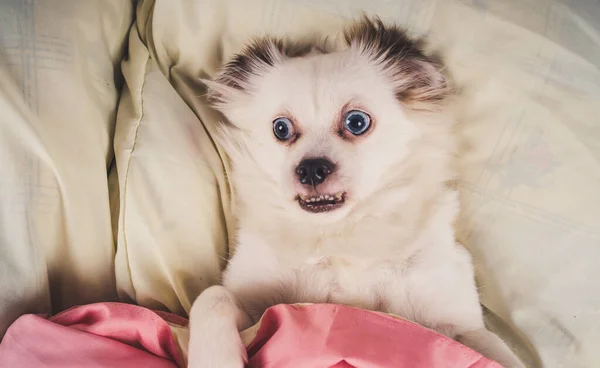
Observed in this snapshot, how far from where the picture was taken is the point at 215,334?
3.51ft

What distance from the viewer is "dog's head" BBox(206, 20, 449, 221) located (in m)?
1.22

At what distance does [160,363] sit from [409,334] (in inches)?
20.3

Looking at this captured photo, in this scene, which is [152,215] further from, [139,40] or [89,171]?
[139,40]

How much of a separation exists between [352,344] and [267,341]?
18 cm

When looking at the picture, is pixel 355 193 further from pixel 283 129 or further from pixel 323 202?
pixel 283 129

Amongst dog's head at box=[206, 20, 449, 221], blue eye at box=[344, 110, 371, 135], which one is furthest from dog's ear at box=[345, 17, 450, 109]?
blue eye at box=[344, 110, 371, 135]

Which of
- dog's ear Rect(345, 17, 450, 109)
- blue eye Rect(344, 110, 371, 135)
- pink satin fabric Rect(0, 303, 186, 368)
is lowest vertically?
pink satin fabric Rect(0, 303, 186, 368)

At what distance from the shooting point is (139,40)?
1.49 m

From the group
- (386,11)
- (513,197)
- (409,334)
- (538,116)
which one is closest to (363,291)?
(409,334)

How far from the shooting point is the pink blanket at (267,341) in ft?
3.32

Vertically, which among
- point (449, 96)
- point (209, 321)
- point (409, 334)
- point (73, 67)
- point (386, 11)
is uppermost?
point (386, 11)

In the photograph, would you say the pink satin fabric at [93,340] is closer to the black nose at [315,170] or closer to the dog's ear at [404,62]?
the black nose at [315,170]

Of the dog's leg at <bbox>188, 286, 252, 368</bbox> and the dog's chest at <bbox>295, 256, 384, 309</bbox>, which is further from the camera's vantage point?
the dog's chest at <bbox>295, 256, 384, 309</bbox>

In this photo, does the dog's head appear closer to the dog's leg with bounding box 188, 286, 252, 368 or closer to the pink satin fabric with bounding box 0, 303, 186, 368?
the dog's leg with bounding box 188, 286, 252, 368
